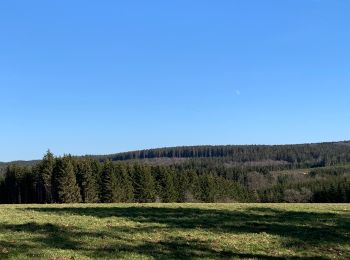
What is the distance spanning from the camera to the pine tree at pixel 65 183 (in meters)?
80.7

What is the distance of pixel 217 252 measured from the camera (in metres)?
14.2

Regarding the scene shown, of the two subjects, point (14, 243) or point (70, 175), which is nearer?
point (14, 243)

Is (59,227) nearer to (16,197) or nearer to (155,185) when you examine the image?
(155,185)

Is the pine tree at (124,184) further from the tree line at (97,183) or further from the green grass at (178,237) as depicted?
the green grass at (178,237)

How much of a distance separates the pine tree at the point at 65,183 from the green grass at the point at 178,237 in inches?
2370

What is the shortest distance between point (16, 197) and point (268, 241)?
94.7 metres

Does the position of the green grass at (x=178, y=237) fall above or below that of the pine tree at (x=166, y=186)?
above

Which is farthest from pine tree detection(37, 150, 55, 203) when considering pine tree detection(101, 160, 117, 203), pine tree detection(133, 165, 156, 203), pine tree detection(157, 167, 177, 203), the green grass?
the green grass

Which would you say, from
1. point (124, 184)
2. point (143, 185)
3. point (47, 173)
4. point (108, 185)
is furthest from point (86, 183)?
point (143, 185)

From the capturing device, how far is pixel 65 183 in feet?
266

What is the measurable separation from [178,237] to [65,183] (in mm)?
67794

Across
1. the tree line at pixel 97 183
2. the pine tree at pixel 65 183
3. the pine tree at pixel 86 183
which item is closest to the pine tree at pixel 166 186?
the tree line at pixel 97 183

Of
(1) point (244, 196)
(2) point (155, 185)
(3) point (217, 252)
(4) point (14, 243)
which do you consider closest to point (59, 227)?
(4) point (14, 243)

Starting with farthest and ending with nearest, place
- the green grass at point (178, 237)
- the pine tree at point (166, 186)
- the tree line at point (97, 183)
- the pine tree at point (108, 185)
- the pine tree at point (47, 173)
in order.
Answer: the pine tree at point (166, 186) → the pine tree at point (108, 185) → the pine tree at point (47, 173) → the tree line at point (97, 183) → the green grass at point (178, 237)
